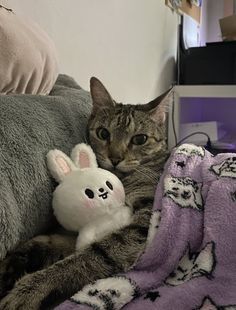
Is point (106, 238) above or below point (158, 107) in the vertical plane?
below

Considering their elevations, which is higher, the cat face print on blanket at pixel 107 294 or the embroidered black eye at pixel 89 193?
the embroidered black eye at pixel 89 193

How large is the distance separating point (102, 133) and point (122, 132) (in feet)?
0.17

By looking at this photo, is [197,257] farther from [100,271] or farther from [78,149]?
[78,149]

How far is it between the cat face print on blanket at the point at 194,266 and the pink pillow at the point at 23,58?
1.69 feet

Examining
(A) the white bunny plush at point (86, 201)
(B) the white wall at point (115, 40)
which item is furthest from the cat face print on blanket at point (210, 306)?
(B) the white wall at point (115, 40)

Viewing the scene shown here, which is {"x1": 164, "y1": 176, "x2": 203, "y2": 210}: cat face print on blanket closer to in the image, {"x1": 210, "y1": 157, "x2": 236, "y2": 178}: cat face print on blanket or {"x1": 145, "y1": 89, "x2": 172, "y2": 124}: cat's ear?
{"x1": 210, "y1": 157, "x2": 236, "y2": 178}: cat face print on blanket

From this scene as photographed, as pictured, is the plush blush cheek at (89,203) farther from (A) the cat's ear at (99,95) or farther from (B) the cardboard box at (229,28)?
(B) the cardboard box at (229,28)

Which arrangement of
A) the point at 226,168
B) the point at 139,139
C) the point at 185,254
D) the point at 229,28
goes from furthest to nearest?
the point at 229,28, the point at 139,139, the point at 226,168, the point at 185,254

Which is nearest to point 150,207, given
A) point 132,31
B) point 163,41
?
point 132,31

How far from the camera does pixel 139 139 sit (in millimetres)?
1001

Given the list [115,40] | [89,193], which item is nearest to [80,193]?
[89,193]

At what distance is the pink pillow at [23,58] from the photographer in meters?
0.77

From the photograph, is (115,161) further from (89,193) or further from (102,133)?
(89,193)

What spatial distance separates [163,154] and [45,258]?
0.50m
